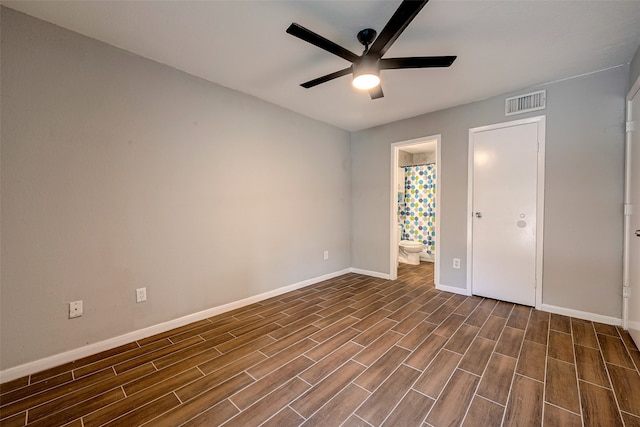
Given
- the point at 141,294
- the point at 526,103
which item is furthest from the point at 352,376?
the point at 526,103

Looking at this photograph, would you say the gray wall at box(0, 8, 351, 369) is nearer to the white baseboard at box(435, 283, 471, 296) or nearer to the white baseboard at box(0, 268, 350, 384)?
the white baseboard at box(0, 268, 350, 384)

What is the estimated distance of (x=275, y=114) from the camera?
329 cm

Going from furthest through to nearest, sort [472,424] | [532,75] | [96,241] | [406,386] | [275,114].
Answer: [275,114] < [532,75] < [96,241] < [406,386] < [472,424]

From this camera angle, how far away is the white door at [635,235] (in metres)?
2.07

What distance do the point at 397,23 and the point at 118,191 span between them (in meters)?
2.36

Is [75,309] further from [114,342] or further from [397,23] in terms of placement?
[397,23]

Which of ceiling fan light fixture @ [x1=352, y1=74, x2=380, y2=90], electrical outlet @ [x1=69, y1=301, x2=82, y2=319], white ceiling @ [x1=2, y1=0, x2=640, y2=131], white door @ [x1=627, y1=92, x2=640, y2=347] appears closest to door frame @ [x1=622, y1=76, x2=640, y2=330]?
white door @ [x1=627, y1=92, x2=640, y2=347]

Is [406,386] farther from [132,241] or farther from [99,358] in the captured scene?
[132,241]

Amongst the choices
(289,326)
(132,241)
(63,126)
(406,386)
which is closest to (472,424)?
(406,386)

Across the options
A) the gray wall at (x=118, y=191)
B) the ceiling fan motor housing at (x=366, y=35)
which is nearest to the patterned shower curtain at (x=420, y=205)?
the gray wall at (x=118, y=191)

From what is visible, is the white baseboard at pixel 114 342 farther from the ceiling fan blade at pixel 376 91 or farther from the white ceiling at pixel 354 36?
the ceiling fan blade at pixel 376 91

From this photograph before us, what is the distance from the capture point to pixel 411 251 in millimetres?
4977

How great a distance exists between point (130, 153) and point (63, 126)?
42 cm

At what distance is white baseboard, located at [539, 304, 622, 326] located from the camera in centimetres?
244
